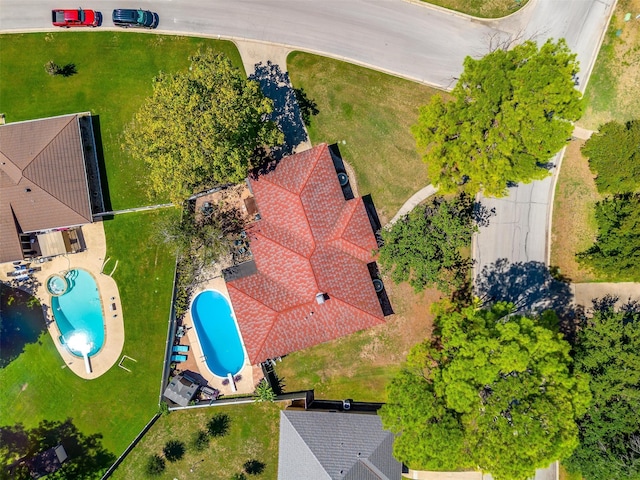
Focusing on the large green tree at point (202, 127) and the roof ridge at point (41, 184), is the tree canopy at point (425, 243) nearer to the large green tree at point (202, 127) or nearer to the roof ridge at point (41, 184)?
the large green tree at point (202, 127)

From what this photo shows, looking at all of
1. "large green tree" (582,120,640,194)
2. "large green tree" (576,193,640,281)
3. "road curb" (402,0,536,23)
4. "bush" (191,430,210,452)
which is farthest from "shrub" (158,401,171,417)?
"large green tree" (582,120,640,194)

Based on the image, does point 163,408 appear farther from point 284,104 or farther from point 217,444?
point 284,104

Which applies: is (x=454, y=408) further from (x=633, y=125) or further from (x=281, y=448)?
(x=633, y=125)

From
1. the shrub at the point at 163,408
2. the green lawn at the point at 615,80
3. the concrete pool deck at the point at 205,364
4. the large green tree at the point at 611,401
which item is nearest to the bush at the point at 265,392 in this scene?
the concrete pool deck at the point at 205,364

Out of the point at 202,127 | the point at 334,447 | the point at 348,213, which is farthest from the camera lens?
the point at 348,213

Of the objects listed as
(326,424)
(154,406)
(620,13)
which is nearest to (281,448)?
(326,424)

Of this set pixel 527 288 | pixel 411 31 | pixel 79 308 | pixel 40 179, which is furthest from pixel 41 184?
pixel 527 288
